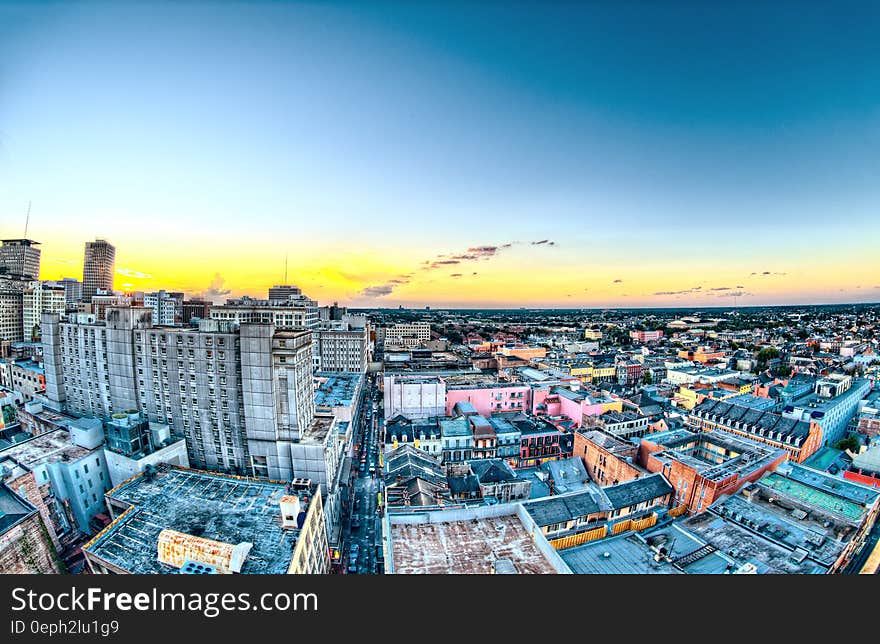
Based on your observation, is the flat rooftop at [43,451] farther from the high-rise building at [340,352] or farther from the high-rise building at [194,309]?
the high-rise building at [194,309]

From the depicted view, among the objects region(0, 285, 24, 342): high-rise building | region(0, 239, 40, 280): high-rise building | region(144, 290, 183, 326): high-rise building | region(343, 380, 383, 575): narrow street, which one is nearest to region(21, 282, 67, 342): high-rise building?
region(0, 285, 24, 342): high-rise building

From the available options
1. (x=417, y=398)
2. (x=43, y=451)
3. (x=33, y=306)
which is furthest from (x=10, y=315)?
(x=417, y=398)

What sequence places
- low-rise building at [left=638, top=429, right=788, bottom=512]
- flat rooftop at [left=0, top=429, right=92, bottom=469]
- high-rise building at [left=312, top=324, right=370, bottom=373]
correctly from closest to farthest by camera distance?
low-rise building at [left=638, top=429, right=788, bottom=512] < flat rooftop at [left=0, top=429, right=92, bottom=469] < high-rise building at [left=312, top=324, right=370, bottom=373]

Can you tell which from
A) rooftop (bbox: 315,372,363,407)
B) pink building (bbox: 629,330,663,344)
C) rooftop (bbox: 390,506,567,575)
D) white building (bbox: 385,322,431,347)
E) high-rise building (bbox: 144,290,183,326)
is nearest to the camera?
rooftop (bbox: 390,506,567,575)

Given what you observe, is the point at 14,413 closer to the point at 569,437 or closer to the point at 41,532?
the point at 41,532

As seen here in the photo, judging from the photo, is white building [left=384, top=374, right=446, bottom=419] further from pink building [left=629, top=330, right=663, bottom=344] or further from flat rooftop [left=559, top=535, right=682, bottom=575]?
pink building [left=629, top=330, right=663, bottom=344]

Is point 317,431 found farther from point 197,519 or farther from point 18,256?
point 18,256
